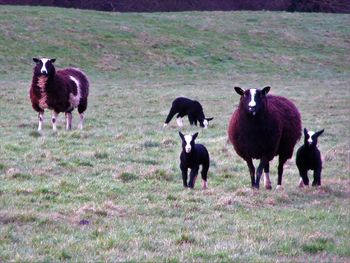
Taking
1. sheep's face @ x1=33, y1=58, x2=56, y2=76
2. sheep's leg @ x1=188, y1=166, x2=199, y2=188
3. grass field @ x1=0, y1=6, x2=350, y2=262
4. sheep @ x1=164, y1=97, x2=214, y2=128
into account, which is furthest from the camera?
sheep @ x1=164, y1=97, x2=214, y2=128

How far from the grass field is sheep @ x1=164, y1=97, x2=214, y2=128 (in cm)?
27

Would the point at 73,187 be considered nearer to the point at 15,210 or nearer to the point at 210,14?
the point at 15,210

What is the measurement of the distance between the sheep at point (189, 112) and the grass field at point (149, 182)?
0.87ft

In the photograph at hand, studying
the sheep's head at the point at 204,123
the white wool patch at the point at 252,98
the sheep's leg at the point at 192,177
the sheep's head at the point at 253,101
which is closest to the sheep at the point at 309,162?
the sheep's head at the point at 253,101

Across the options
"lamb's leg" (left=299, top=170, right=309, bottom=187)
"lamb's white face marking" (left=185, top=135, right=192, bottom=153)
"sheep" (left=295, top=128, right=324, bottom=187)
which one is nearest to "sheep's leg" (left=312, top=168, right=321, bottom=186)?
"sheep" (left=295, top=128, right=324, bottom=187)

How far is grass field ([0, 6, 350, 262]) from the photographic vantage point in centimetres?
781

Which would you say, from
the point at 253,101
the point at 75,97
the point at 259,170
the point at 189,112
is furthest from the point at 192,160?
the point at 189,112

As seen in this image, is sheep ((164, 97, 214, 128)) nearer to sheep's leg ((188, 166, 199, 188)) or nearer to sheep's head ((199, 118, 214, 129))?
sheep's head ((199, 118, 214, 129))

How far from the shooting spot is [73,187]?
11.0 meters

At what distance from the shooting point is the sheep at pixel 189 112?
66.4ft

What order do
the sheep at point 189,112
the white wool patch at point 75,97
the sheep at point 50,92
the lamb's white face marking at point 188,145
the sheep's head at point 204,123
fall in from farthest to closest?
the sheep at point 189,112 → the sheep's head at point 204,123 → the white wool patch at point 75,97 → the sheep at point 50,92 → the lamb's white face marking at point 188,145

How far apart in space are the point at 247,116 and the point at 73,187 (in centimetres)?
321

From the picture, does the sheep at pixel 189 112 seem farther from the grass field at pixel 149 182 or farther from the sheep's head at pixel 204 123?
the grass field at pixel 149 182

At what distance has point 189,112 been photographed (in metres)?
20.4
